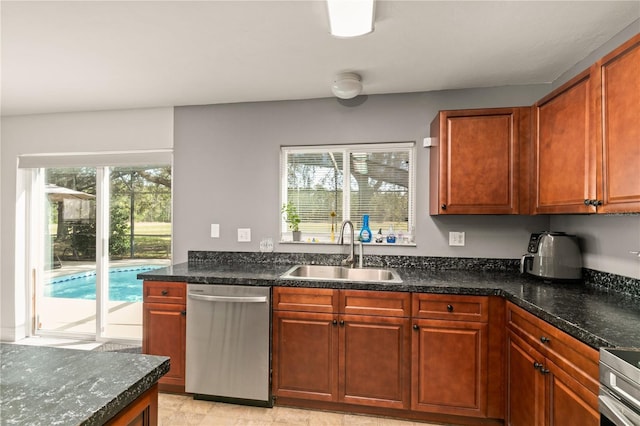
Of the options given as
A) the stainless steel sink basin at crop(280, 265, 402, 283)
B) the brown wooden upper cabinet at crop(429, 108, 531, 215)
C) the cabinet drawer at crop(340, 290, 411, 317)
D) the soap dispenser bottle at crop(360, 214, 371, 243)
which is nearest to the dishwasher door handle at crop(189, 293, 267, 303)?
the stainless steel sink basin at crop(280, 265, 402, 283)

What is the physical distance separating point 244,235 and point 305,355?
1.24 meters

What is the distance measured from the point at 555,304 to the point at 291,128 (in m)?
2.30

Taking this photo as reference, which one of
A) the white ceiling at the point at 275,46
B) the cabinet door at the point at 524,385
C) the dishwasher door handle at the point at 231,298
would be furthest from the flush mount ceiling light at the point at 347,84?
the cabinet door at the point at 524,385

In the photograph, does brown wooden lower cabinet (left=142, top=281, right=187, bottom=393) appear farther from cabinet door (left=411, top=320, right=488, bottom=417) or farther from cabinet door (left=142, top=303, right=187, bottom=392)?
cabinet door (left=411, top=320, right=488, bottom=417)

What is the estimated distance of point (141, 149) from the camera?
10.3 ft

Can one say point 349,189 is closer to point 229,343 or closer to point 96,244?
point 229,343

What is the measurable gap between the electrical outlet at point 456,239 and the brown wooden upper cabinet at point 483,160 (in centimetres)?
36

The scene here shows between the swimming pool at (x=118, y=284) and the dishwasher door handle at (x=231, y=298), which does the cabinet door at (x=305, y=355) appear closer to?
the dishwasher door handle at (x=231, y=298)

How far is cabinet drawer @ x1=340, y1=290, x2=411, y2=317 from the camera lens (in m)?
2.05

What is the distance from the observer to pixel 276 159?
2893mm

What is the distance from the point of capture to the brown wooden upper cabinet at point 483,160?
2.21 meters

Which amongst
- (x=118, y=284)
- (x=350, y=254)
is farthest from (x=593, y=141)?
(x=118, y=284)

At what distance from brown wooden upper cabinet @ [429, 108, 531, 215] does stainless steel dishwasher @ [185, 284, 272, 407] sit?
1544 millimetres

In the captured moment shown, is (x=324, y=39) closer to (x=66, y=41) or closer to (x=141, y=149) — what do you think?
(x=66, y=41)
